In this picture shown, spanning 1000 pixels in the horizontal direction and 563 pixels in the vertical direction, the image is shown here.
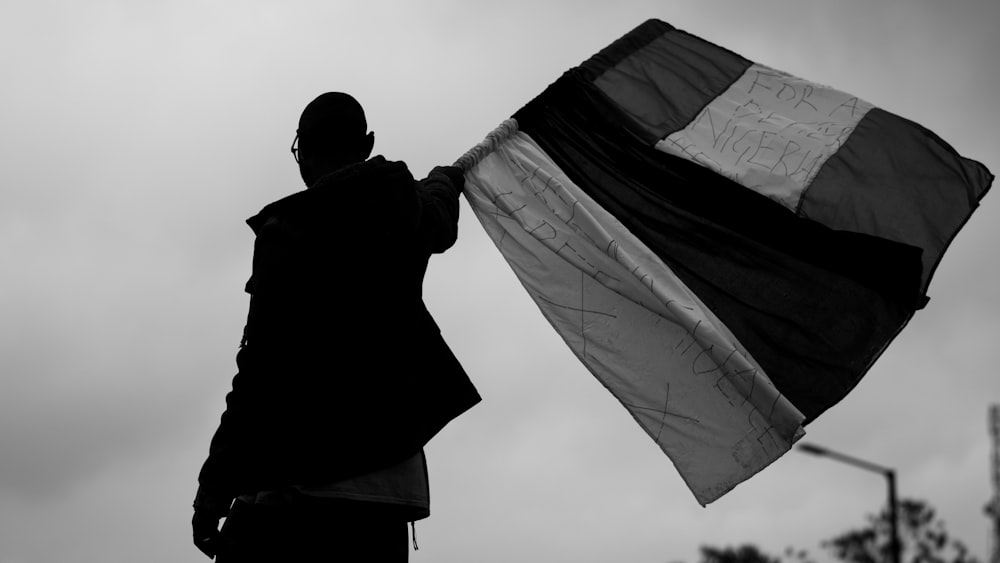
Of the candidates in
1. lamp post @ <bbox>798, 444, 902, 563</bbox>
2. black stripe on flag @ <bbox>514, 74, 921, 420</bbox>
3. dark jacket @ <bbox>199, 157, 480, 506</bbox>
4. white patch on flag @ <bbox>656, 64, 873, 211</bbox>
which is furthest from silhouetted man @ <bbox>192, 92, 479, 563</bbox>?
lamp post @ <bbox>798, 444, 902, 563</bbox>

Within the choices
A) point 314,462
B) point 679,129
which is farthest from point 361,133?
point 679,129

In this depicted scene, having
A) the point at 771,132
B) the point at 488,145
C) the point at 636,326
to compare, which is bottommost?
the point at 636,326

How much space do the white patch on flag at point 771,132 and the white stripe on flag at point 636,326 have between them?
74 cm

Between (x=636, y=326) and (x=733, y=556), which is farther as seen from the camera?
(x=733, y=556)

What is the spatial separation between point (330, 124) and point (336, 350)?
869 mm

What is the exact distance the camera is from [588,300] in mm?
5902

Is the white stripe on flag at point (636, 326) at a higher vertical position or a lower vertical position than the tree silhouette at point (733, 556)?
lower

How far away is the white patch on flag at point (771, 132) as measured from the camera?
6.50 metres

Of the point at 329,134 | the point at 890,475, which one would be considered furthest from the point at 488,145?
the point at 890,475

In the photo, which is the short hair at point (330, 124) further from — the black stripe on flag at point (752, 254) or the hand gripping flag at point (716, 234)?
the black stripe on flag at point (752, 254)

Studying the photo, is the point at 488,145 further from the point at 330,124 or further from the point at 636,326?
the point at 330,124

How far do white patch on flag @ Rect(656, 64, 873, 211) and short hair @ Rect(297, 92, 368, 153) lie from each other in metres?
2.34

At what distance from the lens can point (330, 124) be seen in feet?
15.2

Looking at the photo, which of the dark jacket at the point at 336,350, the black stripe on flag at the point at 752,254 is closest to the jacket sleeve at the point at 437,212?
Answer: the dark jacket at the point at 336,350
